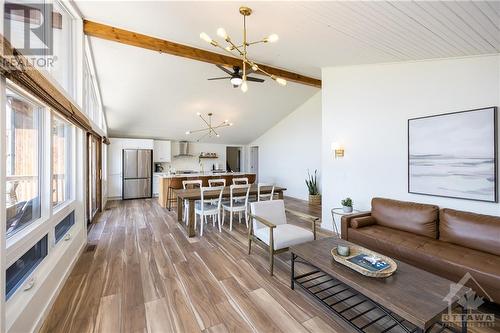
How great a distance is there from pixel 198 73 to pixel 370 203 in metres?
4.46

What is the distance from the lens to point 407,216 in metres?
3.08

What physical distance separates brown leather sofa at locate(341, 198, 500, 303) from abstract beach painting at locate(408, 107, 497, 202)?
1.01ft

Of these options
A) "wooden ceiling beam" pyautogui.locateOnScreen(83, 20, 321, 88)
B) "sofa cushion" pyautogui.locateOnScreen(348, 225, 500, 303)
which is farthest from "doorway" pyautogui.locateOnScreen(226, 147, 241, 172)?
"sofa cushion" pyautogui.locateOnScreen(348, 225, 500, 303)

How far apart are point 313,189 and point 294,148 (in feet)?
5.74

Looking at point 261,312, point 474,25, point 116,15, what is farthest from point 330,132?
point 116,15

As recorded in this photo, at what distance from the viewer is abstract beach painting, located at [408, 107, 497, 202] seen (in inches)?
103

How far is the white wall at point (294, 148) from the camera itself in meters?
7.16

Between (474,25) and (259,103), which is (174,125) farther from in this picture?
(474,25)

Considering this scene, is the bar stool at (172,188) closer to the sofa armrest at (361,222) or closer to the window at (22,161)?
the window at (22,161)

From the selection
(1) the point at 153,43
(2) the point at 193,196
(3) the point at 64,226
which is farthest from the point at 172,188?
(1) the point at 153,43

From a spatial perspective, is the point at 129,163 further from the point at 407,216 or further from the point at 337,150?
the point at 407,216

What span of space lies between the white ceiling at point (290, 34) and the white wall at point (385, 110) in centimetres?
21

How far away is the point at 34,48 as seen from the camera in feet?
6.66

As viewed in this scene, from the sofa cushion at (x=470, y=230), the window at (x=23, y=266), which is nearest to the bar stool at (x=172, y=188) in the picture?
the window at (x=23, y=266)
